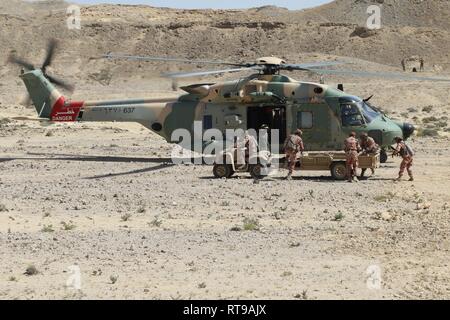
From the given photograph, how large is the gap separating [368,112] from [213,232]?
Answer: 9.24m

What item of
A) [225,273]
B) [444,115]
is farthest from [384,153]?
[444,115]

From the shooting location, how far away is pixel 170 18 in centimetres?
10412

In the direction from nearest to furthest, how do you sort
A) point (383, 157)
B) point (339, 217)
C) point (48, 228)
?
point (48, 228) → point (339, 217) → point (383, 157)

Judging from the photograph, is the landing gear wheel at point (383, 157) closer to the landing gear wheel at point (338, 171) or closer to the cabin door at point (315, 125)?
the cabin door at point (315, 125)

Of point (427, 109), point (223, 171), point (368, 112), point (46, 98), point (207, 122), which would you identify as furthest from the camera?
point (427, 109)

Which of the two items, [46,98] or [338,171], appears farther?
[46,98]

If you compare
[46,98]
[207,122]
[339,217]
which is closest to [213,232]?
[339,217]

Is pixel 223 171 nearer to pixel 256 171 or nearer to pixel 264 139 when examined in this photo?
pixel 256 171

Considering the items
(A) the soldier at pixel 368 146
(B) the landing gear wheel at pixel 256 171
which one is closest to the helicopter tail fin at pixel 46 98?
(B) the landing gear wheel at pixel 256 171

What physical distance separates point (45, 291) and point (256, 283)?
2661 millimetres

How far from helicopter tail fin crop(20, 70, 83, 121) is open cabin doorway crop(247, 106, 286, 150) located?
20.7 ft

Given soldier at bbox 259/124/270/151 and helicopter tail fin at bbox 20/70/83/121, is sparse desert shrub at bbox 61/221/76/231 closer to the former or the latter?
soldier at bbox 259/124/270/151

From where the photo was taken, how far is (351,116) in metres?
21.8

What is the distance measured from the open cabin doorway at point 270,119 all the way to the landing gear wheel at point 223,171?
85.6 inches
